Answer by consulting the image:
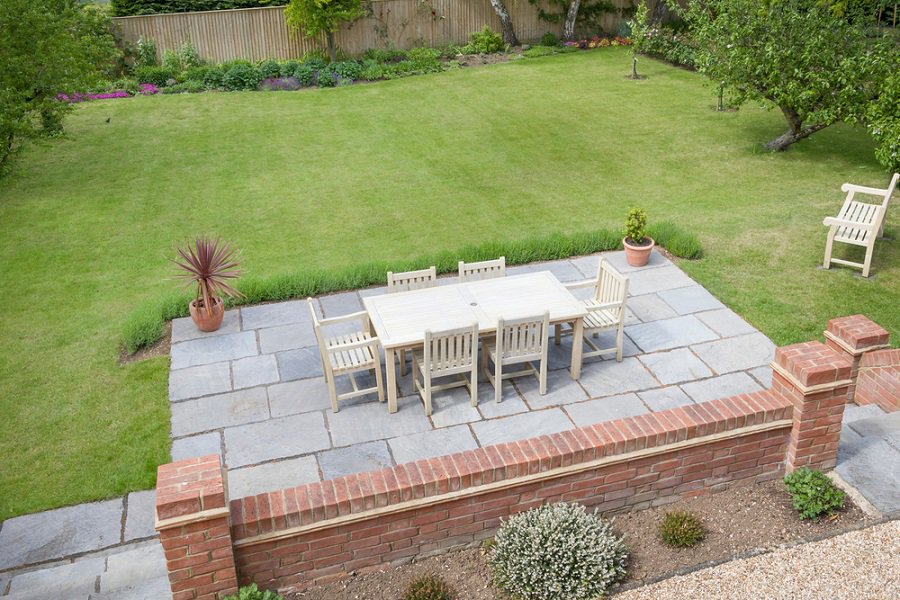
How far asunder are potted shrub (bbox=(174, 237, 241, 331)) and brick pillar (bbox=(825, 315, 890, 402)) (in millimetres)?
5958

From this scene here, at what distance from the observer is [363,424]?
7.09 metres

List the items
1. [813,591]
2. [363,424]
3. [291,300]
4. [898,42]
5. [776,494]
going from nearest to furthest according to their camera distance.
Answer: [813,591]
[776,494]
[363,424]
[291,300]
[898,42]

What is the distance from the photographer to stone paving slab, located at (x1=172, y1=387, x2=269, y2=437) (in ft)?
23.4

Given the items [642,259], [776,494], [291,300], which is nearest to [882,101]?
[642,259]

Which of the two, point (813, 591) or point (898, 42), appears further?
point (898, 42)

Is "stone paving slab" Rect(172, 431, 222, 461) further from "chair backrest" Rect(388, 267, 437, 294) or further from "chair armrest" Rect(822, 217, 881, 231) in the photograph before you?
"chair armrest" Rect(822, 217, 881, 231)

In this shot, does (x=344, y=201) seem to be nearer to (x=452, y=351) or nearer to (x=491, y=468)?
(x=452, y=351)

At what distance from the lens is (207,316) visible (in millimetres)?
8602

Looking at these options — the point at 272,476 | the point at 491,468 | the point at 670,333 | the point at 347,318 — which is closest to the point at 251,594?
the point at 491,468

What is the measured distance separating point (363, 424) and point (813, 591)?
12.7 ft

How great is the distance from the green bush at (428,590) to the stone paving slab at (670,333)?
4113mm

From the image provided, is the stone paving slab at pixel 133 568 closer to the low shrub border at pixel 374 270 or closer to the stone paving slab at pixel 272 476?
the stone paving slab at pixel 272 476

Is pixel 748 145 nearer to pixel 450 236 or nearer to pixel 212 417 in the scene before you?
pixel 450 236

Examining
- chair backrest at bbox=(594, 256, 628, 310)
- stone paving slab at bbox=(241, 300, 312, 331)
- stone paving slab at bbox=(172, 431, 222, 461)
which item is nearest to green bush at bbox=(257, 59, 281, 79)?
stone paving slab at bbox=(241, 300, 312, 331)
